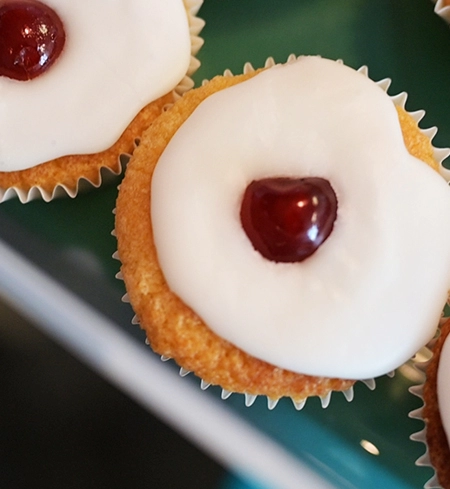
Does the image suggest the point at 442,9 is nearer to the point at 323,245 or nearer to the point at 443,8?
the point at 443,8

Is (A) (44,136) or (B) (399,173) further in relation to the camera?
(A) (44,136)

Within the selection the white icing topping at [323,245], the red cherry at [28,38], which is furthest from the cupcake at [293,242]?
the red cherry at [28,38]

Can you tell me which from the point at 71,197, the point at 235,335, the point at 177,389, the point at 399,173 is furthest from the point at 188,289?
the point at 71,197

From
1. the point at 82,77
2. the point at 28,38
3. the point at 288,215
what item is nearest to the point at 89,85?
the point at 82,77

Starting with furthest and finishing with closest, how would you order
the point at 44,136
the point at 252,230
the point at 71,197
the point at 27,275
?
the point at 71,197 < the point at 27,275 < the point at 44,136 < the point at 252,230

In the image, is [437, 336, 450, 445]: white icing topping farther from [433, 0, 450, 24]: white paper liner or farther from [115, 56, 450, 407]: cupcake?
[433, 0, 450, 24]: white paper liner

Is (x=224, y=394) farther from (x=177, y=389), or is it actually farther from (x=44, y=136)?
(x=44, y=136)
